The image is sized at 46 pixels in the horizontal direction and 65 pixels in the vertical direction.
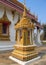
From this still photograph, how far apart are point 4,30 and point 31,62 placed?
18.0 feet

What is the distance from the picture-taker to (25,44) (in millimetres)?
6562

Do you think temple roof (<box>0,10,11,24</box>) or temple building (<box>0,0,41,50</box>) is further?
temple roof (<box>0,10,11,24</box>)

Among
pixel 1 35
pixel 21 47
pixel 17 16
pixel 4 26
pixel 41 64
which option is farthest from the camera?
pixel 17 16

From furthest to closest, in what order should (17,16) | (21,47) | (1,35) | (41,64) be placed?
(17,16) → (1,35) → (21,47) → (41,64)

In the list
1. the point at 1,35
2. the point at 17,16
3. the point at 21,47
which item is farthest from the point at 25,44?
the point at 17,16

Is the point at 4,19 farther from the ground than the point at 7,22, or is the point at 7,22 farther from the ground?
the point at 4,19

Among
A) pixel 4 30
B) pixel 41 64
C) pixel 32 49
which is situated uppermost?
pixel 4 30

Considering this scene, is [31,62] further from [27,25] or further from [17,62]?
[27,25]

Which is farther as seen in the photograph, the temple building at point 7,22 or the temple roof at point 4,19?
the temple roof at point 4,19

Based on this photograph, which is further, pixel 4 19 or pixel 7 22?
pixel 7 22

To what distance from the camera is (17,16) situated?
1242cm

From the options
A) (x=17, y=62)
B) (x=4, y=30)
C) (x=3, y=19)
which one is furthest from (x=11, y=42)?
(x=17, y=62)

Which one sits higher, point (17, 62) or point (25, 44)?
point (25, 44)

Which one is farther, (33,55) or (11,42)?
(11,42)
